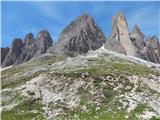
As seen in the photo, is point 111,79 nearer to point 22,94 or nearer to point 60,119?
point 22,94

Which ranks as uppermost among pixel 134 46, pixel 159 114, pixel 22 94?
pixel 134 46

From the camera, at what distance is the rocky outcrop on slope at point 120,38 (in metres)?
173

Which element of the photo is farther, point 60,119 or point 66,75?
point 66,75

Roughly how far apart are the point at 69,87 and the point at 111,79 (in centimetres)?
899

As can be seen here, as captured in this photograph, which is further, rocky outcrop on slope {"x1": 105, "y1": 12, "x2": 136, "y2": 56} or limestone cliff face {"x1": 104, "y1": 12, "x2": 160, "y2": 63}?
limestone cliff face {"x1": 104, "y1": 12, "x2": 160, "y2": 63}

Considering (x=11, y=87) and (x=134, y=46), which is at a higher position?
(x=134, y=46)

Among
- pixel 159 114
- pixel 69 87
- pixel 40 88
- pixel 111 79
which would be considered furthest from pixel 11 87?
pixel 159 114

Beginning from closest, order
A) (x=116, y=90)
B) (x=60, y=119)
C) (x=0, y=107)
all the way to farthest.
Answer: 1. (x=60, y=119)
2. (x=0, y=107)
3. (x=116, y=90)

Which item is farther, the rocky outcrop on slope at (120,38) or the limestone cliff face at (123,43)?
the limestone cliff face at (123,43)

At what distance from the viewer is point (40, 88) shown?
60688 mm

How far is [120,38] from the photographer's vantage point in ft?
600

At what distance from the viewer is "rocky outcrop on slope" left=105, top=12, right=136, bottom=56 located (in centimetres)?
17309

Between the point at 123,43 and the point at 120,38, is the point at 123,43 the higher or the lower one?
the lower one

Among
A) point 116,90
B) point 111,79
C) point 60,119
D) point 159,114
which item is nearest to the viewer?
point 60,119
